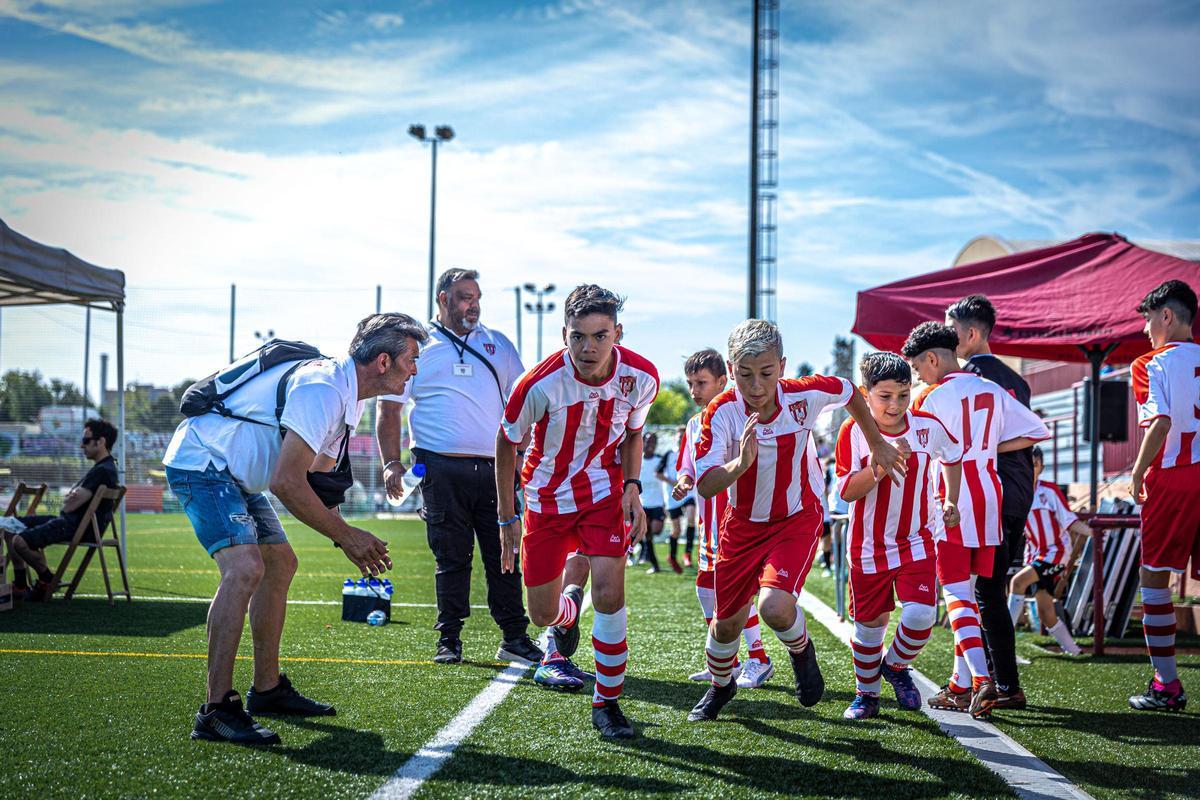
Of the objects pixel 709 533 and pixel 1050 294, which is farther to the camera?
pixel 1050 294

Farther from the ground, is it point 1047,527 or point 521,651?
point 1047,527

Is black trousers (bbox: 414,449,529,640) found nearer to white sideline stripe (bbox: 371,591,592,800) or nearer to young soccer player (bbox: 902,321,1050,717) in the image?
white sideline stripe (bbox: 371,591,592,800)

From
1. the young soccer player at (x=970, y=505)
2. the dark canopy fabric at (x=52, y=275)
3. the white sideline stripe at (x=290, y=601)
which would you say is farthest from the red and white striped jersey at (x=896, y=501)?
the dark canopy fabric at (x=52, y=275)

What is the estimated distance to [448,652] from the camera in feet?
20.1

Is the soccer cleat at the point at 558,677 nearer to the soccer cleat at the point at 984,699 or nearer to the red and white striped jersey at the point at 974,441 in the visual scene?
the soccer cleat at the point at 984,699

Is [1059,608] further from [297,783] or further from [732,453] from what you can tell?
[297,783]

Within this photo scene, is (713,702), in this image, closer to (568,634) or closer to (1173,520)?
(568,634)

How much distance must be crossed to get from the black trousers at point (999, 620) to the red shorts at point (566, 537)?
1.91 meters

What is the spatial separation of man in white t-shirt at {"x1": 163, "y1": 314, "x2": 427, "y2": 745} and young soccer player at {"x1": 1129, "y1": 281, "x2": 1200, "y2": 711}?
3710 mm

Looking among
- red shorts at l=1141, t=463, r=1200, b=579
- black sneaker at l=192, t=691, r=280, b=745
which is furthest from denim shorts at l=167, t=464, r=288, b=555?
red shorts at l=1141, t=463, r=1200, b=579

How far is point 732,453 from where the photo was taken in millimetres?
4465

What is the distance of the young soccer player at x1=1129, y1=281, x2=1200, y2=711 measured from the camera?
17.1 ft

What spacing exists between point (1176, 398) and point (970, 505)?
1.23 m

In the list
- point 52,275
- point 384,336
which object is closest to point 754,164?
point 52,275
